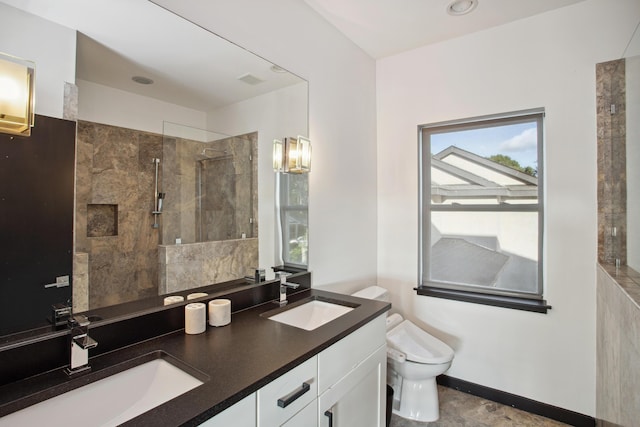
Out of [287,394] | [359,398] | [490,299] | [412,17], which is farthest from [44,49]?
[490,299]

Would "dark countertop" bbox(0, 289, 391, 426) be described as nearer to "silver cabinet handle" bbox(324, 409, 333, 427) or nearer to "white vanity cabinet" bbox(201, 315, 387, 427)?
"white vanity cabinet" bbox(201, 315, 387, 427)

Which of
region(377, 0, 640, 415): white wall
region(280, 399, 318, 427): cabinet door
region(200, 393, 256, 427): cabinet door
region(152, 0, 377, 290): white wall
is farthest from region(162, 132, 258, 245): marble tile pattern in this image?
region(377, 0, 640, 415): white wall

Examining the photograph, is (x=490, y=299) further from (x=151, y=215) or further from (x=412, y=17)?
(x=151, y=215)

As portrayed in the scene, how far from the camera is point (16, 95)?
0.87 metres

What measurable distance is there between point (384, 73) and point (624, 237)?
2081mm

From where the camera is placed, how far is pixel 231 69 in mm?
1628

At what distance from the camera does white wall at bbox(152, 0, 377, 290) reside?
66.9 inches

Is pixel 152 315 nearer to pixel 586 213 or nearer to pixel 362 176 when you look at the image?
pixel 362 176

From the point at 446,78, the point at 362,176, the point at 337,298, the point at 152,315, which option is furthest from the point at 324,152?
the point at 152,315

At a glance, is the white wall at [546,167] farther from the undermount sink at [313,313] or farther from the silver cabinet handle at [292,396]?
the silver cabinet handle at [292,396]

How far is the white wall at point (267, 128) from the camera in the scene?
5.55 ft

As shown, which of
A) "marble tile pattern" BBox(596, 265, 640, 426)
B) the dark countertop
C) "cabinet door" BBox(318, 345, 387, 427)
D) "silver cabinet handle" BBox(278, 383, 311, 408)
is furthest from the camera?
"cabinet door" BBox(318, 345, 387, 427)

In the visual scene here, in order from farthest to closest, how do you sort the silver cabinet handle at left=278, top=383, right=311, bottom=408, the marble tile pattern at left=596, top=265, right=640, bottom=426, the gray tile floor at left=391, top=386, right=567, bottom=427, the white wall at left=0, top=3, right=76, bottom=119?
the gray tile floor at left=391, top=386, right=567, bottom=427 → the marble tile pattern at left=596, top=265, right=640, bottom=426 → the silver cabinet handle at left=278, top=383, right=311, bottom=408 → the white wall at left=0, top=3, right=76, bottom=119

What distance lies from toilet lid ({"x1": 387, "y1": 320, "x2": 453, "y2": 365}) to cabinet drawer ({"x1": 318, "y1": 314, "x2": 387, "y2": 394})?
1.62 feet
